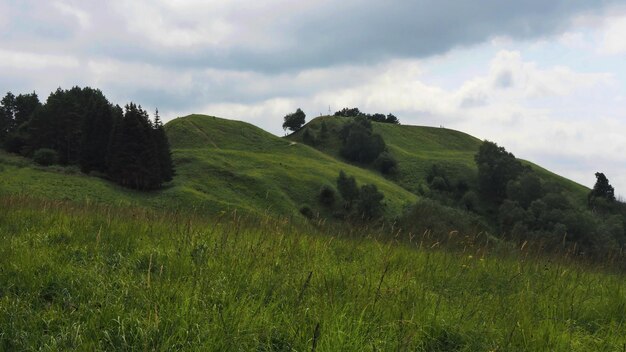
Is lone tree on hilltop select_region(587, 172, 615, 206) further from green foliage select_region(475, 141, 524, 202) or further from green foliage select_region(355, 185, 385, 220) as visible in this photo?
green foliage select_region(355, 185, 385, 220)

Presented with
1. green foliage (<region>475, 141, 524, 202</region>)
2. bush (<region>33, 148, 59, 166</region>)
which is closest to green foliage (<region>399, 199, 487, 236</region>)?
green foliage (<region>475, 141, 524, 202</region>)

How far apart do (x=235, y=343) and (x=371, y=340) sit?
1087 millimetres

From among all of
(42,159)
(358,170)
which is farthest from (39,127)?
(358,170)

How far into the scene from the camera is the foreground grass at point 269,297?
11.5 feet

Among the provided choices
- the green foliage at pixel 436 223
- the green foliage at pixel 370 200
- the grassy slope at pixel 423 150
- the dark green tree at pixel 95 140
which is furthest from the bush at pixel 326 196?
the dark green tree at pixel 95 140

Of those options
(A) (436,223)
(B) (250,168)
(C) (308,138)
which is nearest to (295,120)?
(C) (308,138)

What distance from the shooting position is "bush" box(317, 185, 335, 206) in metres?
82.2

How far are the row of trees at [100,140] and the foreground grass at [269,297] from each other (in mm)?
63037

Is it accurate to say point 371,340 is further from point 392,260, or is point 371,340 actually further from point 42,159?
point 42,159

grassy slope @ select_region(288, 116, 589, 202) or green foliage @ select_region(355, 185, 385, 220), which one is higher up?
grassy slope @ select_region(288, 116, 589, 202)

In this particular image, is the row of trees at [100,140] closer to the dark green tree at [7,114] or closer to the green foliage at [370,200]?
the dark green tree at [7,114]

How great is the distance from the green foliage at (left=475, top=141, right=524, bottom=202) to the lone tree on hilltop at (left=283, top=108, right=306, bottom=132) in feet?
188

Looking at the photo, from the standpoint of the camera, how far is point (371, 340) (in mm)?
3646

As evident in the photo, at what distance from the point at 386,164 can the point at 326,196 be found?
38.1 meters
